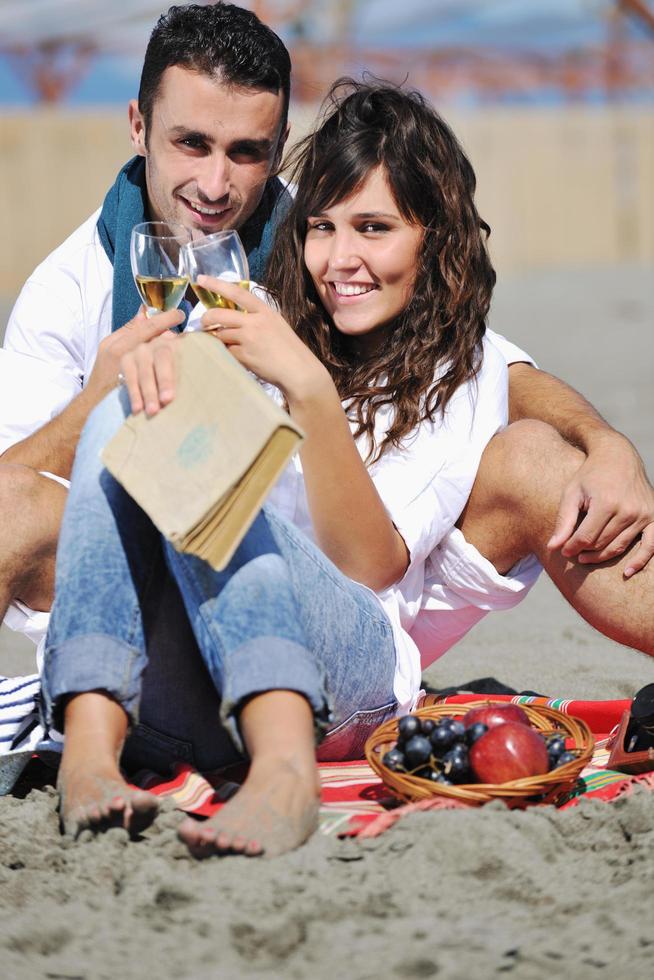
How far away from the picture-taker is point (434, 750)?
263 centimetres

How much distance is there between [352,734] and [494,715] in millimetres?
359

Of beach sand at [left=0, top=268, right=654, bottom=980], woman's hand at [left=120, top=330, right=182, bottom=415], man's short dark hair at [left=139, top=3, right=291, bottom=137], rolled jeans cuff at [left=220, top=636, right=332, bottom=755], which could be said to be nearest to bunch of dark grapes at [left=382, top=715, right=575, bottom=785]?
beach sand at [left=0, top=268, right=654, bottom=980]

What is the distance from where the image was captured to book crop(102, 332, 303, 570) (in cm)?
229

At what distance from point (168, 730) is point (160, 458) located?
2.27 feet

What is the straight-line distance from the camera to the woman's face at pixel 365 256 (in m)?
3.21

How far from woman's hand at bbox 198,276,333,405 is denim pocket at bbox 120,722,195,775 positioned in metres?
0.79

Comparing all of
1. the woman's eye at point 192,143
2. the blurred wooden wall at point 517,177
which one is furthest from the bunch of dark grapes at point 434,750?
the blurred wooden wall at point 517,177

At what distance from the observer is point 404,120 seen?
328 centimetres

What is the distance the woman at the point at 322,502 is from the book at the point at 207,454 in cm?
7

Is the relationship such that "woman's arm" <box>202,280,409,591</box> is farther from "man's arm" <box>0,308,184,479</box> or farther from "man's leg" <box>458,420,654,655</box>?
"man's leg" <box>458,420,654,655</box>

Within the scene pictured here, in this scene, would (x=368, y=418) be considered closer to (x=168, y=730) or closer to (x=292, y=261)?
(x=292, y=261)

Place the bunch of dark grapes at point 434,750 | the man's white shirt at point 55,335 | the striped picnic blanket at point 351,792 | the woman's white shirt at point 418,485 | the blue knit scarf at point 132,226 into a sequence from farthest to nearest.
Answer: the blue knit scarf at point 132,226
the man's white shirt at point 55,335
the woman's white shirt at point 418,485
the bunch of dark grapes at point 434,750
the striped picnic blanket at point 351,792

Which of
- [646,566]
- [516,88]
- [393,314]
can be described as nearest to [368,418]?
[393,314]

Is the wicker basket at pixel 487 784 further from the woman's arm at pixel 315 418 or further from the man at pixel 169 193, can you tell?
the man at pixel 169 193
